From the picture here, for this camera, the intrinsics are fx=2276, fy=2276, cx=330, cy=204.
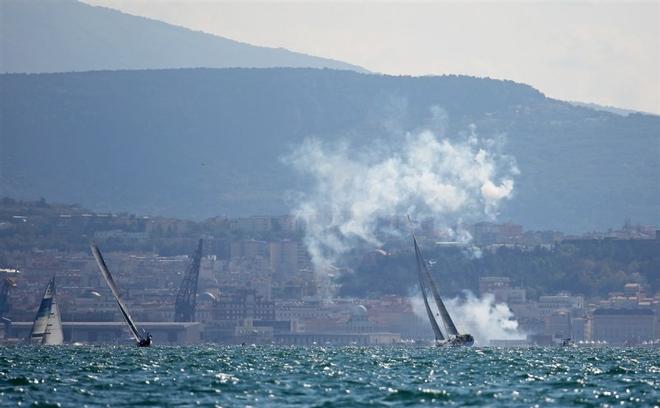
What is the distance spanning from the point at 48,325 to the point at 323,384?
10292 centimetres

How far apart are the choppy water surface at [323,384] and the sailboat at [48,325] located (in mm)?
74412

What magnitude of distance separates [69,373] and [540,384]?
1893cm

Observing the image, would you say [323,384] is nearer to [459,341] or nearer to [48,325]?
[459,341]

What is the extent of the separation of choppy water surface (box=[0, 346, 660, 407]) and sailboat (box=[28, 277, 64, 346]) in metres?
74.4

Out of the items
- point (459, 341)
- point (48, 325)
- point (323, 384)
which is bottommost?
point (323, 384)

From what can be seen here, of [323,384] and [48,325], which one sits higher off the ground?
[48,325]

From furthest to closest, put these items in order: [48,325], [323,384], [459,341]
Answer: [48,325]
[459,341]
[323,384]

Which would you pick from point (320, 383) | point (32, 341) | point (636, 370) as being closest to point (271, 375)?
point (320, 383)

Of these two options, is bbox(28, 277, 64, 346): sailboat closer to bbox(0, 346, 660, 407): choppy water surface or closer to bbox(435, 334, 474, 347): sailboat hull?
bbox(435, 334, 474, 347): sailboat hull

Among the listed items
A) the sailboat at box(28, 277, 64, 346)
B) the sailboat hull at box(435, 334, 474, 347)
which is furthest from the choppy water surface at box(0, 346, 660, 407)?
the sailboat at box(28, 277, 64, 346)

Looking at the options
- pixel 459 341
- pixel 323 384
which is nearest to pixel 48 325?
pixel 459 341

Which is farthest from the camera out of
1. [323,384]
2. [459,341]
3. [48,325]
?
[48,325]

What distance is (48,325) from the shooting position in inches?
7062

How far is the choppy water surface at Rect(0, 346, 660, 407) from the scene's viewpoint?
2739 inches
